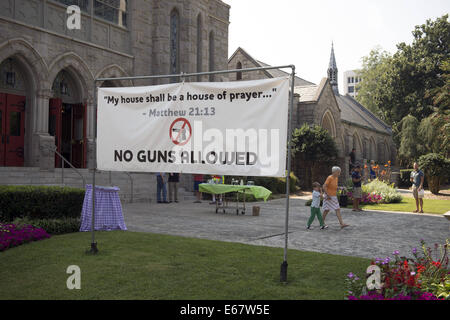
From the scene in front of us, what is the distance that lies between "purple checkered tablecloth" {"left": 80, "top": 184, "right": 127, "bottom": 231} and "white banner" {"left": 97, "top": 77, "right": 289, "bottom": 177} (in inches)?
122

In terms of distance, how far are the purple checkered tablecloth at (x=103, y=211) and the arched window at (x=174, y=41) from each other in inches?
655

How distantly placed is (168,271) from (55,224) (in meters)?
4.61

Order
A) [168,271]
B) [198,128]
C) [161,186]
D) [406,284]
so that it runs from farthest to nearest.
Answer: [161,186], [198,128], [168,271], [406,284]

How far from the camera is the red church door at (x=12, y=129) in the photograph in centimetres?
1761

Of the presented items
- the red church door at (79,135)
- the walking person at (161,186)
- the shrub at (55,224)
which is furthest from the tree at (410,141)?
the shrub at (55,224)

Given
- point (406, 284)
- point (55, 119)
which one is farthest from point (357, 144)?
point (406, 284)

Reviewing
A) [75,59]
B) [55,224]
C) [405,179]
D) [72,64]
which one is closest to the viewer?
[55,224]

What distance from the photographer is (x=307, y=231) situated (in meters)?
10.9

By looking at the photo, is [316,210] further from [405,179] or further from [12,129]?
[405,179]

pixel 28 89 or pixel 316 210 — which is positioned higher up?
pixel 28 89

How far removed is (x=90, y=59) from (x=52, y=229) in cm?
1332

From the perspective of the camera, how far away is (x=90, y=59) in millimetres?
20500

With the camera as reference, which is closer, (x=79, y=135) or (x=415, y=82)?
(x=79, y=135)

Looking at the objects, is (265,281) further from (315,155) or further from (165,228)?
(315,155)
